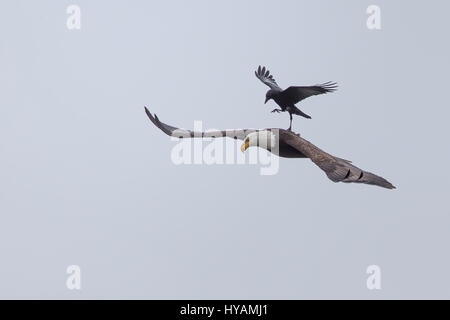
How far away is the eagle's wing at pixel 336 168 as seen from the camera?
15837 mm

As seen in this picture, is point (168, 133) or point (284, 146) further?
point (168, 133)

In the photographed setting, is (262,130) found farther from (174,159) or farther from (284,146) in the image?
(174,159)

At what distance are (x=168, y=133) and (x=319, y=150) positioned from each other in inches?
168

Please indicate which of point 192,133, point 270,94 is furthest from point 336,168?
point 192,133

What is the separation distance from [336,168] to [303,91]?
365cm

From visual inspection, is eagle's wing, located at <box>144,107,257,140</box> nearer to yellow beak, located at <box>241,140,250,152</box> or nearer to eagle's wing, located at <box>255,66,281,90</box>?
yellow beak, located at <box>241,140,250,152</box>

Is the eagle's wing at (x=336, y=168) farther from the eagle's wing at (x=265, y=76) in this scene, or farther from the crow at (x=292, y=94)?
the eagle's wing at (x=265, y=76)

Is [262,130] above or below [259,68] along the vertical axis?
below

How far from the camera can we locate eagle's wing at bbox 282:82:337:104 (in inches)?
758

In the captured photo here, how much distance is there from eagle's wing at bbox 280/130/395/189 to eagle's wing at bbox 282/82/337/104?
156 centimetres

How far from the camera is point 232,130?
20281mm

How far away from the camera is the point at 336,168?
1638 centimetres

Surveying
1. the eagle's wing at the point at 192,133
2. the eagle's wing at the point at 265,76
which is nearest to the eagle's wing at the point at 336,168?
the eagle's wing at the point at 192,133
